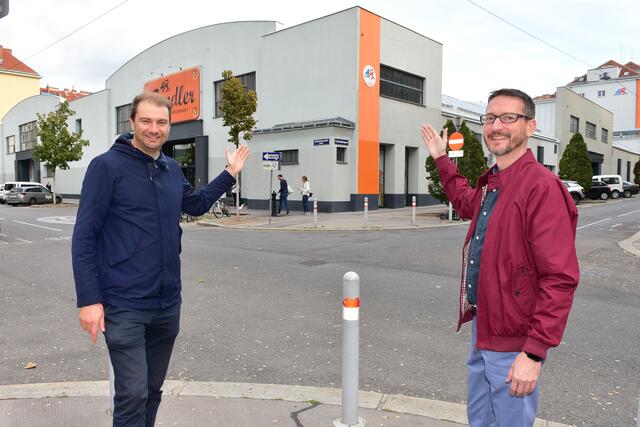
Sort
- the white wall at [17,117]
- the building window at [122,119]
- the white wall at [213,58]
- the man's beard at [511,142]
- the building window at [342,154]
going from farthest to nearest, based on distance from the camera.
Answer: the white wall at [17,117]
the building window at [122,119]
the white wall at [213,58]
the building window at [342,154]
the man's beard at [511,142]

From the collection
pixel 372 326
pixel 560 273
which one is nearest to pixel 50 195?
pixel 372 326

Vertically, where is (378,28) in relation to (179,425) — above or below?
above

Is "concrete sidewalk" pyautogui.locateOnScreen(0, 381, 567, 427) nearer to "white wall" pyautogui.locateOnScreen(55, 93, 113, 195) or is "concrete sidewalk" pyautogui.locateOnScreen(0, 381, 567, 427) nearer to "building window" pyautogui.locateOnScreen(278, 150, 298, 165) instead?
"building window" pyautogui.locateOnScreen(278, 150, 298, 165)

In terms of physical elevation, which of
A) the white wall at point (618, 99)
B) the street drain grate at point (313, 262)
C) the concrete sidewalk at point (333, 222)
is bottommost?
the street drain grate at point (313, 262)

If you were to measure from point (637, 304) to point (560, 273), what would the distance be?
20.6ft

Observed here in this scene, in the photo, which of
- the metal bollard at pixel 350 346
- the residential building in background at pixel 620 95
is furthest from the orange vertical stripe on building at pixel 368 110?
the residential building in background at pixel 620 95

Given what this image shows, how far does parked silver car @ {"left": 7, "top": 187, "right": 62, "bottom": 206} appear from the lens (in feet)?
111

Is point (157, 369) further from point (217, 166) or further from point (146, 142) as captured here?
point (217, 166)

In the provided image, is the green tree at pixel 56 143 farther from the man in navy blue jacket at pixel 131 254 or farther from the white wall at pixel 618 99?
the white wall at pixel 618 99

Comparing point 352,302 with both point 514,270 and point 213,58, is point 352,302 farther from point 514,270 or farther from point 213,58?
point 213,58

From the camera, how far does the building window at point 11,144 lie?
192ft

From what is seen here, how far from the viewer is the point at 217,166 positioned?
31.0 meters

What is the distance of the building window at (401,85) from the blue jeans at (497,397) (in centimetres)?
2500

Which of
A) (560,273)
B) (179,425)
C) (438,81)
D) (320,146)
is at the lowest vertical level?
(179,425)
